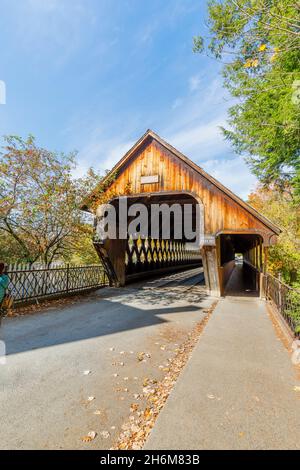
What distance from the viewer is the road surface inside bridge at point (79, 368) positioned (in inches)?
101

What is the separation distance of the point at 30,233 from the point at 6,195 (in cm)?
200

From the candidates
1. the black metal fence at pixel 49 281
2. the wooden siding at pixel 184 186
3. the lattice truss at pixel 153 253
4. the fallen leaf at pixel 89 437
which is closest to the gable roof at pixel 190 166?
the wooden siding at pixel 184 186

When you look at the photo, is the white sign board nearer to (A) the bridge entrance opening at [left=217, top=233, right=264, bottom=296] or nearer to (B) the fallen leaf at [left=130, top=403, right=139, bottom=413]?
(A) the bridge entrance opening at [left=217, top=233, right=264, bottom=296]

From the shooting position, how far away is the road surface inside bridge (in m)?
2.57

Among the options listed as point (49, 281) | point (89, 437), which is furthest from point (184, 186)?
point (89, 437)

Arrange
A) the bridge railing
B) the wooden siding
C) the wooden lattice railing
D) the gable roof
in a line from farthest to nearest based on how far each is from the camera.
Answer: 1. the wooden lattice railing
2. the wooden siding
3. the gable roof
4. the bridge railing

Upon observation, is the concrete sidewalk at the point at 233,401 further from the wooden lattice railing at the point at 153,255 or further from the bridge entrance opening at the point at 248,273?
the wooden lattice railing at the point at 153,255

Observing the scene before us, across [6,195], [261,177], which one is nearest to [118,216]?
[6,195]

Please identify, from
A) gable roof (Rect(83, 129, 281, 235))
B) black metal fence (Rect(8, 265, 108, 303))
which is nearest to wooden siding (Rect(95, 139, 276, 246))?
gable roof (Rect(83, 129, 281, 235))

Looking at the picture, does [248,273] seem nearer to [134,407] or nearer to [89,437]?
[134,407]

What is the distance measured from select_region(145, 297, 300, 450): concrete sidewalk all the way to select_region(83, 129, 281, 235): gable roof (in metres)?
5.44

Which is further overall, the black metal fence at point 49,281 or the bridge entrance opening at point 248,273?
the bridge entrance opening at point 248,273

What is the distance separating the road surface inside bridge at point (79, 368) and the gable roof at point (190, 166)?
16.5 feet

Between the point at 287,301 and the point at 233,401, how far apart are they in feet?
14.2
